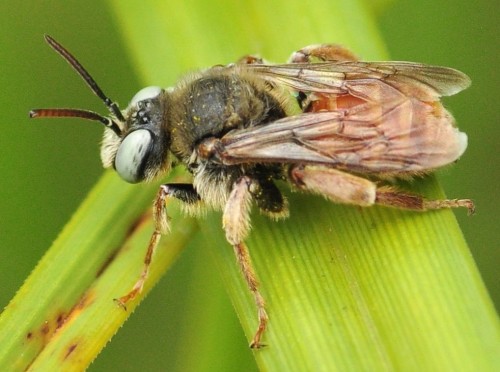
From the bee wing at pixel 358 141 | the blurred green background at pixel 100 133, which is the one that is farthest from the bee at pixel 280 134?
the blurred green background at pixel 100 133

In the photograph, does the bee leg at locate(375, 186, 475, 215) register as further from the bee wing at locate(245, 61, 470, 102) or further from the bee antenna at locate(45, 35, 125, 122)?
the bee antenna at locate(45, 35, 125, 122)

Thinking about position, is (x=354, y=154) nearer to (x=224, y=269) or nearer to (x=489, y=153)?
(x=224, y=269)

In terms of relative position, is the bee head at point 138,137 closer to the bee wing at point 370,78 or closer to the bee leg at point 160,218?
the bee leg at point 160,218

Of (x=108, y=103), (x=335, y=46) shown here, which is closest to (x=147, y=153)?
(x=108, y=103)

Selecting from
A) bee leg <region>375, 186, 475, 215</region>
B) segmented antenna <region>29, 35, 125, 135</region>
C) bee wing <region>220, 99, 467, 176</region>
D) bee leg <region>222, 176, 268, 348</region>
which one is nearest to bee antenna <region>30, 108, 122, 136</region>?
segmented antenna <region>29, 35, 125, 135</region>

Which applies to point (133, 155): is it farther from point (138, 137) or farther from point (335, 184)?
point (335, 184)

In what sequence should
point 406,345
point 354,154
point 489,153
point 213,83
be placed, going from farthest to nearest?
point 489,153 → point 213,83 → point 354,154 → point 406,345

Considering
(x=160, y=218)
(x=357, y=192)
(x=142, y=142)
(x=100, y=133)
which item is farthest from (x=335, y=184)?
(x=100, y=133)
